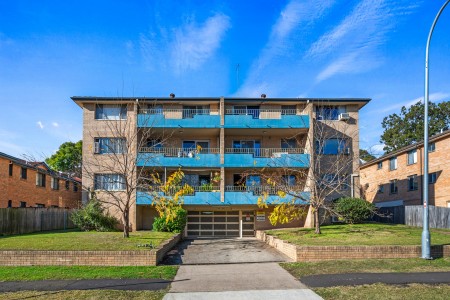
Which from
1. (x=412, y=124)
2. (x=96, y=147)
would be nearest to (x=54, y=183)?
(x=96, y=147)

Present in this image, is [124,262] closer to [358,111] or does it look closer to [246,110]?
[246,110]

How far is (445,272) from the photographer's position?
12.1 meters

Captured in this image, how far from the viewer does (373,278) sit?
11.3 m

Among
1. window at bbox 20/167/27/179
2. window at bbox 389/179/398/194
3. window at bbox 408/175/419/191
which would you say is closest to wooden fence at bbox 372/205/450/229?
window at bbox 408/175/419/191

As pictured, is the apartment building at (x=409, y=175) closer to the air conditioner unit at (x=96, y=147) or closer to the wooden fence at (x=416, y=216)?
the wooden fence at (x=416, y=216)

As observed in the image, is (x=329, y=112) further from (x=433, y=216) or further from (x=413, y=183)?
(x=413, y=183)

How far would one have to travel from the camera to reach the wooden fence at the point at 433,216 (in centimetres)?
2412

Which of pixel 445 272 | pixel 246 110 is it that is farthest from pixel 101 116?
pixel 445 272

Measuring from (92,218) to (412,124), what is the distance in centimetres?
4456

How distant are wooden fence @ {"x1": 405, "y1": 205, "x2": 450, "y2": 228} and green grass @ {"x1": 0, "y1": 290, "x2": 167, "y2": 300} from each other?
19.7 m

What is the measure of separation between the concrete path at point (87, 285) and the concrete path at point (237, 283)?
0.65 m

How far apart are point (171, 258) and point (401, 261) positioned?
879cm

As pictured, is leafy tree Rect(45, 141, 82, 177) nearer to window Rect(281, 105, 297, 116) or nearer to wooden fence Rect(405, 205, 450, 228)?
window Rect(281, 105, 297, 116)

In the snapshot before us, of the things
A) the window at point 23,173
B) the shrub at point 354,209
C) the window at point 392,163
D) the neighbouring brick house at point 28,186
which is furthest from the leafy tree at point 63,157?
the shrub at point 354,209
